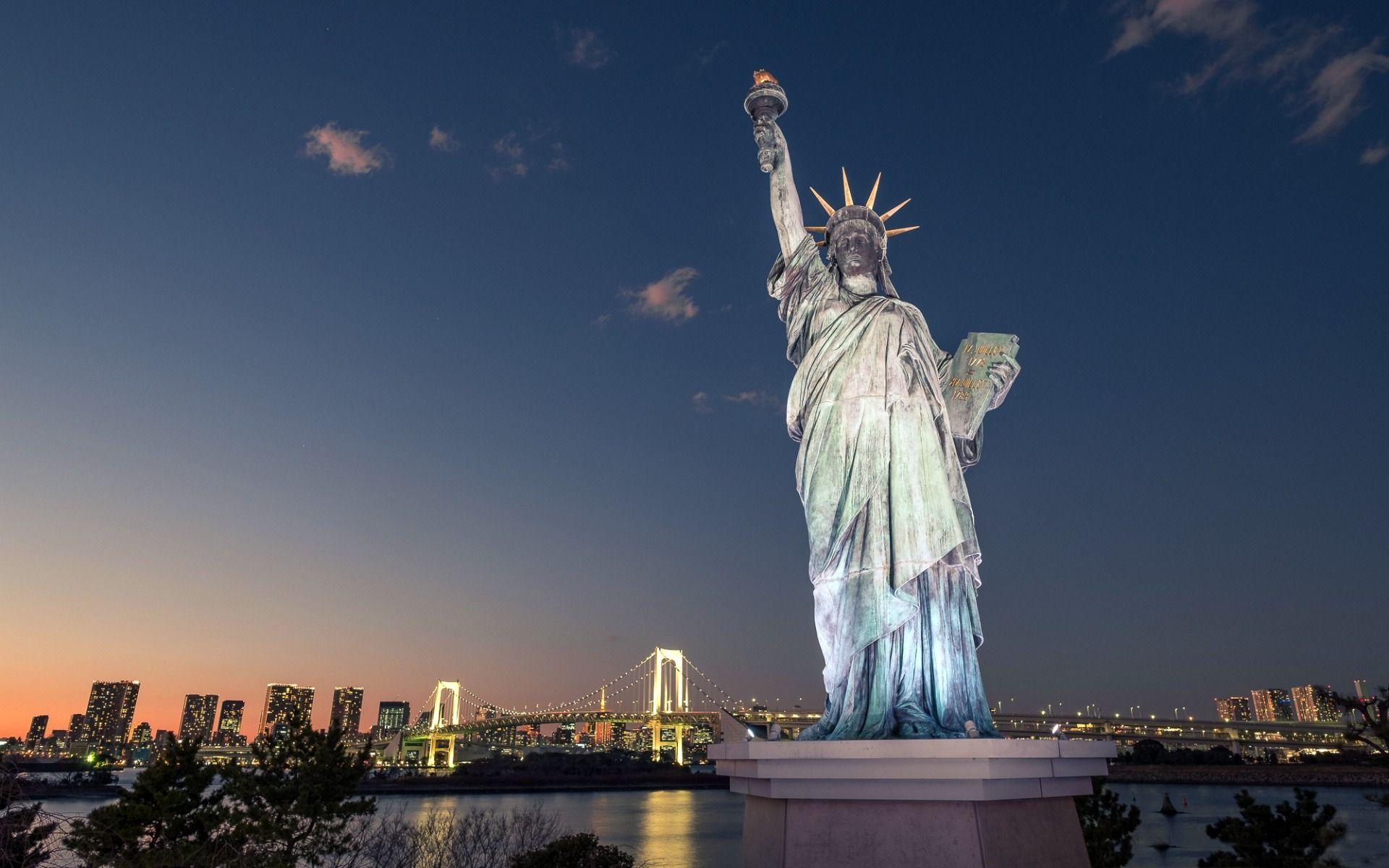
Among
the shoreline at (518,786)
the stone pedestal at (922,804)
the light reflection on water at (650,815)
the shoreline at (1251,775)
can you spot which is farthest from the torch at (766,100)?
the shoreline at (1251,775)

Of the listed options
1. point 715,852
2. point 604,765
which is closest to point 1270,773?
point 604,765

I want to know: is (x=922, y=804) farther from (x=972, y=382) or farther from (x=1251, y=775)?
(x=1251, y=775)

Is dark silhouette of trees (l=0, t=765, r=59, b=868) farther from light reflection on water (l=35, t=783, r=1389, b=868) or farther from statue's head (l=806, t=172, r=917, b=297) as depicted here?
light reflection on water (l=35, t=783, r=1389, b=868)

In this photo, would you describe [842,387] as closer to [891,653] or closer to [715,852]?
[891,653]

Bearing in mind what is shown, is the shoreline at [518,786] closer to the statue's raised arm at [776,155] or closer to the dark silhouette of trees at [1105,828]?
the dark silhouette of trees at [1105,828]

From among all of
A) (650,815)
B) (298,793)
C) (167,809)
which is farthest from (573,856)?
(650,815)

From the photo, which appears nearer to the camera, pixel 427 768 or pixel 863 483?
pixel 863 483
